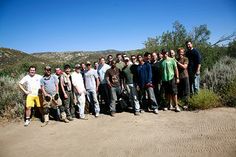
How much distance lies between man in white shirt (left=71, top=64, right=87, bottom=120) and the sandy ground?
1.45 feet

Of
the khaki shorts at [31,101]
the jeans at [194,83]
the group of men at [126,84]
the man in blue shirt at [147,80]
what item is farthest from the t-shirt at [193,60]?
the khaki shorts at [31,101]

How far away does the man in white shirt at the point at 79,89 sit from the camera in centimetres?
923

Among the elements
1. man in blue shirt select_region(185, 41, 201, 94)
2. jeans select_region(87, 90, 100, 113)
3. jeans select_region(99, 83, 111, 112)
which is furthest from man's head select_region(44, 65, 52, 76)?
man in blue shirt select_region(185, 41, 201, 94)

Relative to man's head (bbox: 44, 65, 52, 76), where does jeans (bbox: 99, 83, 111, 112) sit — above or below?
below

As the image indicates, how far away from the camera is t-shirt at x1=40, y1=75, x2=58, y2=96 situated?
914cm

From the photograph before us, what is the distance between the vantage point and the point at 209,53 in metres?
13.7

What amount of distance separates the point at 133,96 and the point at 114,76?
0.99 meters

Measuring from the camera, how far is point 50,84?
914 cm

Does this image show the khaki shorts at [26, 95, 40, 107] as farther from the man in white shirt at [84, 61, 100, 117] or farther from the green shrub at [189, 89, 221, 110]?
the green shrub at [189, 89, 221, 110]

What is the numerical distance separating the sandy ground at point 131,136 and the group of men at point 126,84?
594mm

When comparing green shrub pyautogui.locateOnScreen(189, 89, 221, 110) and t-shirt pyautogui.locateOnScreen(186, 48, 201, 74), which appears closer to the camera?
green shrub pyautogui.locateOnScreen(189, 89, 221, 110)

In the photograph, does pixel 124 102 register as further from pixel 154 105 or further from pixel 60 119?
pixel 60 119

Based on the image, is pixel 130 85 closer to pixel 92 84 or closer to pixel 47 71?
pixel 92 84

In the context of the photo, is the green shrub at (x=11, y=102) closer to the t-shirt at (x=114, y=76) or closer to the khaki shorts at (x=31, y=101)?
the khaki shorts at (x=31, y=101)
